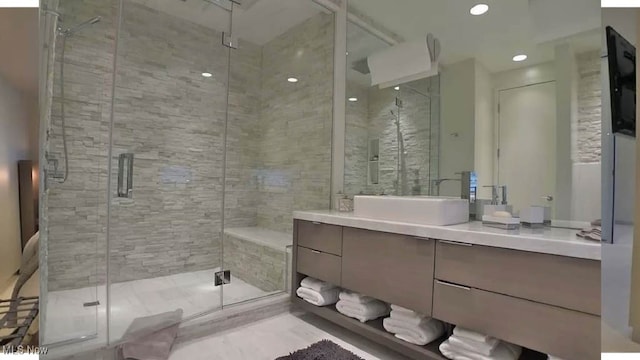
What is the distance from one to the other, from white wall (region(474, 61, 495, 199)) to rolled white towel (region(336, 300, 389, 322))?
90 centimetres

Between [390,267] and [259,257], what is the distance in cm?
149

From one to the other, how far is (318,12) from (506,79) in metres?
1.77

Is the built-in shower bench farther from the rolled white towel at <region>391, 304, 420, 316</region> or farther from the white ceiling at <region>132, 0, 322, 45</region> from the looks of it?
the white ceiling at <region>132, 0, 322, 45</region>

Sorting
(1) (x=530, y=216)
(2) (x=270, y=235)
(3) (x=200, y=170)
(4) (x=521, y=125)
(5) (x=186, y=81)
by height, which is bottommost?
(2) (x=270, y=235)

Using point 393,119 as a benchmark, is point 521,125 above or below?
below

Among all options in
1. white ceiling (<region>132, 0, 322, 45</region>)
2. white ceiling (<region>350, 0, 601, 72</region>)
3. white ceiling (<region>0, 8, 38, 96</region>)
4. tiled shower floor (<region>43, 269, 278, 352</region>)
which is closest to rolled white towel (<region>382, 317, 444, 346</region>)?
tiled shower floor (<region>43, 269, 278, 352</region>)

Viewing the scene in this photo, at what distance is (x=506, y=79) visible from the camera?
5.79ft

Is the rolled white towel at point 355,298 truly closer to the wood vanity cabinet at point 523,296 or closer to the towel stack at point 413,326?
the towel stack at point 413,326

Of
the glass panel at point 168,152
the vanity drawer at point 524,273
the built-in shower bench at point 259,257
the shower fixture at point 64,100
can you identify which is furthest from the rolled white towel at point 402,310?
the shower fixture at point 64,100

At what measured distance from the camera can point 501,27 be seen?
5.88 feet

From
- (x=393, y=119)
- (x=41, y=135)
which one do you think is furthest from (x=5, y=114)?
(x=393, y=119)

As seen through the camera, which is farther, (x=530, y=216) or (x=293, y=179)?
(x=293, y=179)

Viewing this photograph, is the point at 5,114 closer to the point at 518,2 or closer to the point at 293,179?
the point at 293,179

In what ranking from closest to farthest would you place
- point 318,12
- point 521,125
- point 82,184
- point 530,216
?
point 530,216
point 521,125
point 82,184
point 318,12
